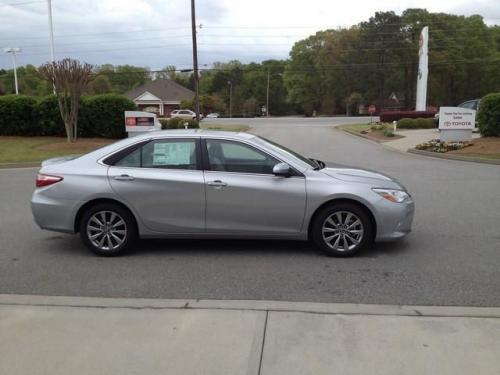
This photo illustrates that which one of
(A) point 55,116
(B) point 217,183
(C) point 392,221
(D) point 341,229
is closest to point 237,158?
(B) point 217,183

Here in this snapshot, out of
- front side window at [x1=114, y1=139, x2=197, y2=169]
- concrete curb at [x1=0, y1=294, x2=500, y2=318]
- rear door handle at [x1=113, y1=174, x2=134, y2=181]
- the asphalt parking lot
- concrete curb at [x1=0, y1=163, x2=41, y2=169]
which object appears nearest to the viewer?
concrete curb at [x1=0, y1=294, x2=500, y2=318]

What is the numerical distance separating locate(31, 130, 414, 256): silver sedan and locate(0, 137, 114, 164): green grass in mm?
11985

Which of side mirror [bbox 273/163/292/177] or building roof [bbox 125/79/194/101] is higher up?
building roof [bbox 125/79/194/101]

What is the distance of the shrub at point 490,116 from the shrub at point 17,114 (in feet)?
64.8

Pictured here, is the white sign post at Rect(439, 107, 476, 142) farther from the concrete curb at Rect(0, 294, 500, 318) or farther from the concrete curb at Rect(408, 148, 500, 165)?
the concrete curb at Rect(0, 294, 500, 318)

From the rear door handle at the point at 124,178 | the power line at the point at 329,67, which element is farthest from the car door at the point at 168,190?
the power line at the point at 329,67

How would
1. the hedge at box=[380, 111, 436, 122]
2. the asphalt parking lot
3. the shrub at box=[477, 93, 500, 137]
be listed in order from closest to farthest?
the asphalt parking lot → the shrub at box=[477, 93, 500, 137] → the hedge at box=[380, 111, 436, 122]

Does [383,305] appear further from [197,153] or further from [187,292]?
[197,153]

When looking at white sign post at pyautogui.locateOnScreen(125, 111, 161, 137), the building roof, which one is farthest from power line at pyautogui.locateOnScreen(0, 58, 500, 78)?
white sign post at pyautogui.locateOnScreen(125, 111, 161, 137)

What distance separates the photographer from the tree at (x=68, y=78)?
69.7 ft

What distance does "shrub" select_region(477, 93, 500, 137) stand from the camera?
21281 millimetres

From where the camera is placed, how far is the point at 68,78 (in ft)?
69.7

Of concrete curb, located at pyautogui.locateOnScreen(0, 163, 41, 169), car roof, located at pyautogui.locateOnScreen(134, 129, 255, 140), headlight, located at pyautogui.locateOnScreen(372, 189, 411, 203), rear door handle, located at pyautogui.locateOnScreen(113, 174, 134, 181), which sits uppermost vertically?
car roof, located at pyautogui.locateOnScreen(134, 129, 255, 140)

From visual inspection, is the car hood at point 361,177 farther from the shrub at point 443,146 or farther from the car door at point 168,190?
the shrub at point 443,146
